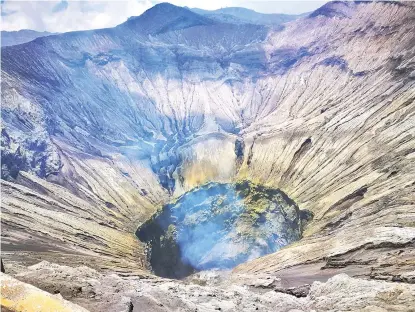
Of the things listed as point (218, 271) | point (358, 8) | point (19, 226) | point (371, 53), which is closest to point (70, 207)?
point (19, 226)

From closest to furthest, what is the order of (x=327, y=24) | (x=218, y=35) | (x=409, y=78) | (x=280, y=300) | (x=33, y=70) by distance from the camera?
1. (x=280, y=300)
2. (x=409, y=78)
3. (x=33, y=70)
4. (x=327, y=24)
5. (x=218, y=35)

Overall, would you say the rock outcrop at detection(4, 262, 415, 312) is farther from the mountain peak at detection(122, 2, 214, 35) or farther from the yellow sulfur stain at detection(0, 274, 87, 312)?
the mountain peak at detection(122, 2, 214, 35)

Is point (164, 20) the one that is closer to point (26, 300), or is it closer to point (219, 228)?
point (219, 228)

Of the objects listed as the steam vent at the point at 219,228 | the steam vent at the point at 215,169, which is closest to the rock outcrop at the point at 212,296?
the steam vent at the point at 215,169

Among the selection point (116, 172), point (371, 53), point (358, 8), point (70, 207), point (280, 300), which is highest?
point (358, 8)

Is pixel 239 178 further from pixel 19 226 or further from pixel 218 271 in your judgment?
pixel 19 226

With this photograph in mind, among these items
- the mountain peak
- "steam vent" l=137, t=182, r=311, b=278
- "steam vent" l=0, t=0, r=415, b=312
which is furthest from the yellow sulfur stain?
the mountain peak
